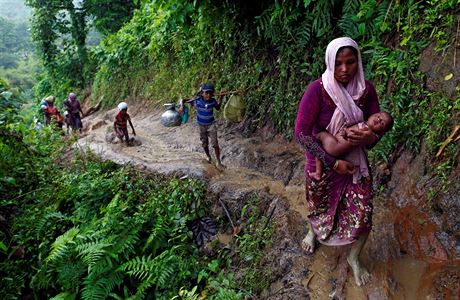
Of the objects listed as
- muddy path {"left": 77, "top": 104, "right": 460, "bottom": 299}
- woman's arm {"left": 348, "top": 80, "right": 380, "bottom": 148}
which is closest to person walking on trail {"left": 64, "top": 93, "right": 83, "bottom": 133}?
muddy path {"left": 77, "top": 104, "right": 460, "bottom": 299}

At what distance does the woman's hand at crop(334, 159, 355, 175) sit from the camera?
2625 millimetres

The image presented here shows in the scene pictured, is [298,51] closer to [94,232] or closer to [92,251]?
[94,232]

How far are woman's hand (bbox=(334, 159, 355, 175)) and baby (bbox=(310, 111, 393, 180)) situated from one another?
66 millimetres

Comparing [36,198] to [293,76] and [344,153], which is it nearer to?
[293,76]

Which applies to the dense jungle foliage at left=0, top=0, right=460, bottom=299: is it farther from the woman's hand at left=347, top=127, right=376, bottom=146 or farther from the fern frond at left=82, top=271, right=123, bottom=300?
the woman's hand at left=347, top=127, right=376, bottom=146

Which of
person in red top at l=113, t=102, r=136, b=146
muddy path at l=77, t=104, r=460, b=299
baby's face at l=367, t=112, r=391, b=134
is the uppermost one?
baby's face at l=367, t=112, r=391, b=134

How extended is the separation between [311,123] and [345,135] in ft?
0.87

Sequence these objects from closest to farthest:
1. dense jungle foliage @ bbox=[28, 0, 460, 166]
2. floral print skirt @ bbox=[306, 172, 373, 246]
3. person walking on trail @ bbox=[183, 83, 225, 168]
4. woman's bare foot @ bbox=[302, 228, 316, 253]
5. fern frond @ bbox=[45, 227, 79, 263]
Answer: floral print skirt @ bbox=[306, 172, 373, 246] → woman's bare foot @ bbox=[302, 228, 316, 253] → dense jungle foliage @ bbox=[28, 0, 460, 166] → fern frond @ bbox=[45, 227, 79, 263] → person walking on trail @ bbox=[183, 83, 225, 168]

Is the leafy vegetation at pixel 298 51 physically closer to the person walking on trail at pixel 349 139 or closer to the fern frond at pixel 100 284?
the person walking on trail at pixel 349 139

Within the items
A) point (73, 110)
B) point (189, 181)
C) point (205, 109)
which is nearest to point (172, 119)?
point (205, 109)

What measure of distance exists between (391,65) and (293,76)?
1.82 m

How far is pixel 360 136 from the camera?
2.44 metres

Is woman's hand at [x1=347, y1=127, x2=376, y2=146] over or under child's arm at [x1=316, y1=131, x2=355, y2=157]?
over

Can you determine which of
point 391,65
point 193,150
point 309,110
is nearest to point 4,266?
point 193,150
